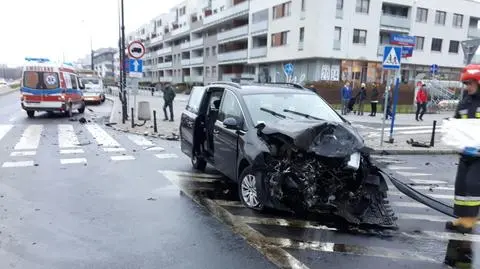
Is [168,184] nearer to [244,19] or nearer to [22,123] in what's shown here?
[22,123]

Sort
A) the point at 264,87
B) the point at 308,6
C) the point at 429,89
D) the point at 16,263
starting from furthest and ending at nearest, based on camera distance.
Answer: the point at 308,6, the point at 429,89, the point at 264,87, the point at 16,263

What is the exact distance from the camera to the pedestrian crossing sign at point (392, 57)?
36.0 ft

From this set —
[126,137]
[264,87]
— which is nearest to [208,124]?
[264,87]

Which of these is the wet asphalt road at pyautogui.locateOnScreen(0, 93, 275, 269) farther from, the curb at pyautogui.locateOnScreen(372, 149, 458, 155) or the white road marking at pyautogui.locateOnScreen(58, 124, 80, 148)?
the curb at pyautogui.locateOnScreen(372, 149, 458, 155)

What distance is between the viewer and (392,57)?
11.0 metres

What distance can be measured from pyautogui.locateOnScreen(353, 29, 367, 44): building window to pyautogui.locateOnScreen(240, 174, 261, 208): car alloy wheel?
124 feet

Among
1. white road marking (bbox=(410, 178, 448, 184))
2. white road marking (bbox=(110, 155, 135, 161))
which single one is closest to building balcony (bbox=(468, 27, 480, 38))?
white road marking (bbox=(410, 178, 448, 184))

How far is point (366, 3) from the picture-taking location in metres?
40.4

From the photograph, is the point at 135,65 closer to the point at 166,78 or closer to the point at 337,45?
the point at 337,45

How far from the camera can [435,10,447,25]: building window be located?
4553 centimetres

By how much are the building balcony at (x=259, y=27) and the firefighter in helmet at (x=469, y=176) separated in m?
42.4

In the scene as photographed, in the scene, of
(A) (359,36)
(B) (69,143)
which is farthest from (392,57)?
(A) (359,36)

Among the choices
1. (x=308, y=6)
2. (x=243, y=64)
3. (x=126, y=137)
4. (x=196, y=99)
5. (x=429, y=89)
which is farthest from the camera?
(x=243, y=64)

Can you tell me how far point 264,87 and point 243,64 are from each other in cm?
4903
